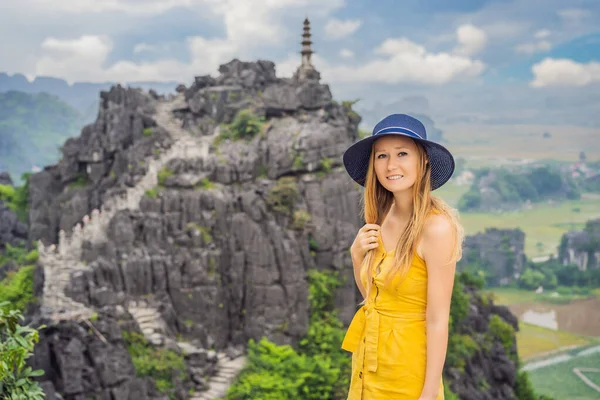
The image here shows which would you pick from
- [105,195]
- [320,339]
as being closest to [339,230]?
[320,339]

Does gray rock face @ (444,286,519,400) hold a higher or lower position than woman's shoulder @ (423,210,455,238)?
→ lower

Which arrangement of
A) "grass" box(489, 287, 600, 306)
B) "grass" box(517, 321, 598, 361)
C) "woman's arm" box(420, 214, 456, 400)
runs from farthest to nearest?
"grass" box(489, 287, 600, 306), "grass" box(517, 321, 598, 361), "woman's arm" box(420, 214, 456, 400)

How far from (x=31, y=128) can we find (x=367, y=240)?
75.7 meters

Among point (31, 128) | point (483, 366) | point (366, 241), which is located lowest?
point (483, 366)

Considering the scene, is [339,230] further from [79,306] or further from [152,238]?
[79,306]

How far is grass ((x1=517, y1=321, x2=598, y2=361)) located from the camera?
50562 mm

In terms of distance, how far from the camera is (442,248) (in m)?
3.78

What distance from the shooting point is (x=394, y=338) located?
13.1ft

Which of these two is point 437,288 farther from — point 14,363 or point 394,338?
point 14,363

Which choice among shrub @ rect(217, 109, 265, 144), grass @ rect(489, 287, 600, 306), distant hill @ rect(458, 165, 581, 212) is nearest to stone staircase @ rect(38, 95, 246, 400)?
shrub @ rect(217, 109, 265, 144)

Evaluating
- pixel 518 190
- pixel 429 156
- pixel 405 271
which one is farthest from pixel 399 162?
pixel 518 190

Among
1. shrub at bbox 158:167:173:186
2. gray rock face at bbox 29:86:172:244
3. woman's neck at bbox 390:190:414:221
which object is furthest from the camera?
gray rock face at bbox 29:86:172:244

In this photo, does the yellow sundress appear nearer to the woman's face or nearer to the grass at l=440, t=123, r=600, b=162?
the woman's face

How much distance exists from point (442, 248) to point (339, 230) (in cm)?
2426
